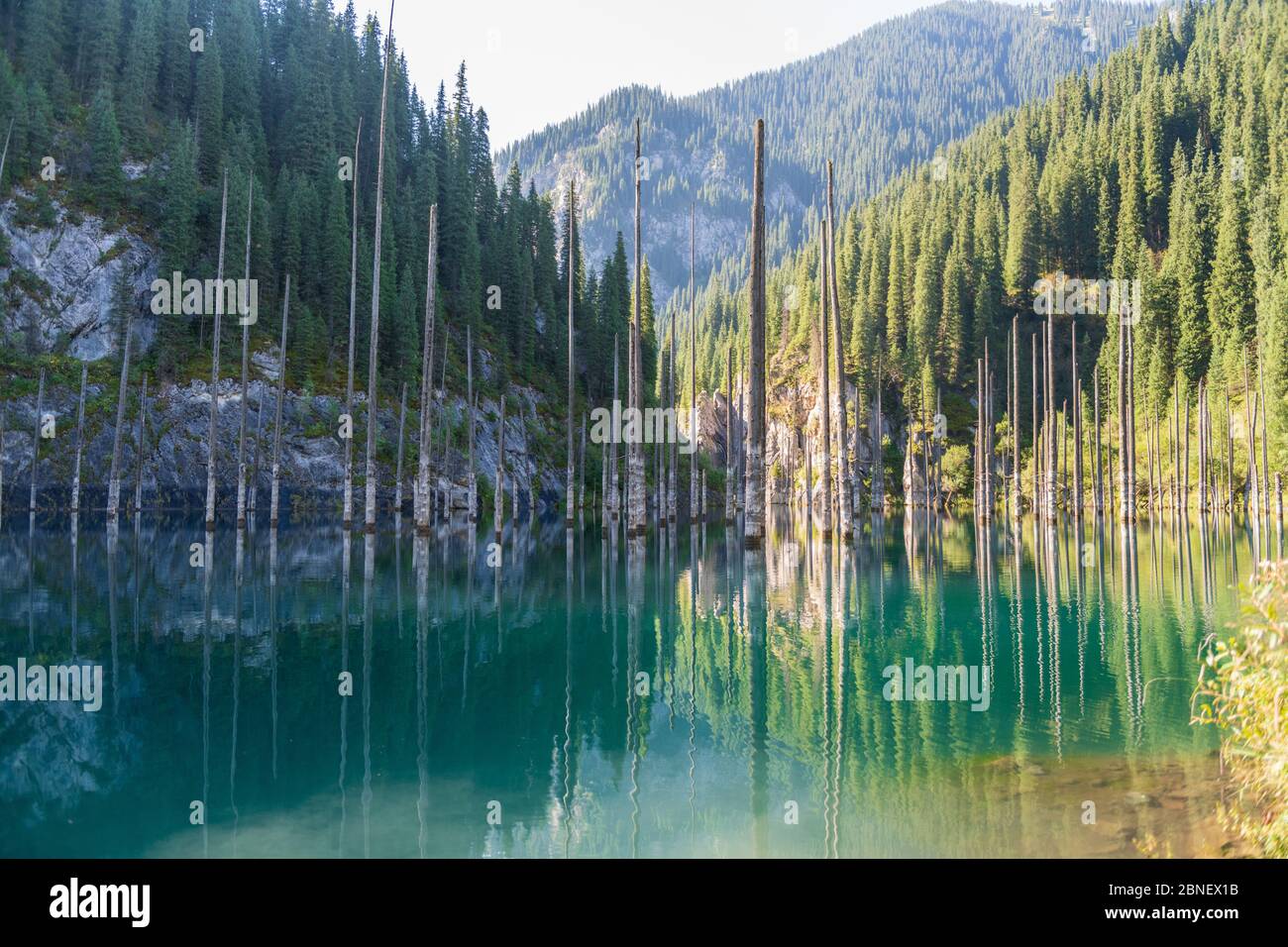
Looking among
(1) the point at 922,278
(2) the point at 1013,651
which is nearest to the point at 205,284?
(2) the point at 1013,651

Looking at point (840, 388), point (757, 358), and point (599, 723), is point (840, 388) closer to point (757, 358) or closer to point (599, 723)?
point (757, 358)

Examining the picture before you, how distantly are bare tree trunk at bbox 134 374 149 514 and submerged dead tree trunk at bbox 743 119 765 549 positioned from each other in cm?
3919

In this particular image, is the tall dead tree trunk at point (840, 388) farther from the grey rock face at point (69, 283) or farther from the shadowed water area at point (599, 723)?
the grey rock face at point (69, 283)

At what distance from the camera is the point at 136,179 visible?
62969 mm

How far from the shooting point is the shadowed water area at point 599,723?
6.82 metres

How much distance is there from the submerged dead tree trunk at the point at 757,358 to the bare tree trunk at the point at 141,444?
39189mm

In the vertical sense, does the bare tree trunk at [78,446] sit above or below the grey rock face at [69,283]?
below

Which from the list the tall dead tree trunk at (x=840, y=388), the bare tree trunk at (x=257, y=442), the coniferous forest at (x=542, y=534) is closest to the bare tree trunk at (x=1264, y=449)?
the coniferous forest at (x=542, y=534)

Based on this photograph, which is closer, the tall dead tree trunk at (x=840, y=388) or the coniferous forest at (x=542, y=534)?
the coniferous forest at (x=542, y=534)

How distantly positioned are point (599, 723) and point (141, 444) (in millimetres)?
49989

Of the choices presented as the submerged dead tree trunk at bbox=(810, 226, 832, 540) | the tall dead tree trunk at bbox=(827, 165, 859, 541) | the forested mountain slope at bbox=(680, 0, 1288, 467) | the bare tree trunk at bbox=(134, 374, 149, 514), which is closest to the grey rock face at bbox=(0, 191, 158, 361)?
the bare tree trunk at bbox=(134, 374, 149, 514)

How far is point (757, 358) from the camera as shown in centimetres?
2583

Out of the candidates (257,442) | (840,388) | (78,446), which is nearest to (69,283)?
(78,446)

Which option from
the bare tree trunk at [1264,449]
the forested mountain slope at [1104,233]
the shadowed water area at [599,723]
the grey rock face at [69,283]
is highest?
the forested mountain slope at [1104,233]
